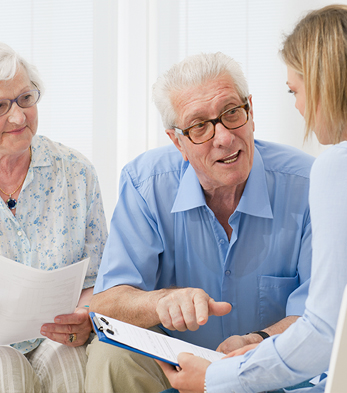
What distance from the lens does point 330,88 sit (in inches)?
33.6

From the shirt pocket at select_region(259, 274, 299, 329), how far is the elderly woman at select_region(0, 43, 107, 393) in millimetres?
563

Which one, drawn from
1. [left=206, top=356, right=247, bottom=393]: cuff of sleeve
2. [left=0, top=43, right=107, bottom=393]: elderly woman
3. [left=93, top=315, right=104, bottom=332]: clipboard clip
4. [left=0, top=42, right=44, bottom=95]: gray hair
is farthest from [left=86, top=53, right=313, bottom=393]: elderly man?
[left=0, top=42, right=44, bottom=95]: gray hair

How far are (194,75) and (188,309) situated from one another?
2.23ft

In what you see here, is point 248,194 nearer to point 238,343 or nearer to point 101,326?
point 238,343

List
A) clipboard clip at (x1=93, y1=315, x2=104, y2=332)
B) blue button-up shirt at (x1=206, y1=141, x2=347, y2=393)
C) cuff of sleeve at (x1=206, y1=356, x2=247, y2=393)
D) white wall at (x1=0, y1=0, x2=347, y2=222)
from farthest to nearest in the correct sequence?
white wall at (x1=0, y1=0, x2=347, y2=222), clipboard clip at (x1=93, y1=315, x2=104, y2=332), cuff of sleeve at (x1=206, y1=356, x2=247, y2=393), blue button-up shirt at (x1=206, y1=141, x2=347, y2=393)

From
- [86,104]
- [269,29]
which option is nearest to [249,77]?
[269,29]

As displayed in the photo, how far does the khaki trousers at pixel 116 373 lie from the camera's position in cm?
115

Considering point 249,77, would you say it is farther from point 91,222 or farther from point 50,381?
point 50,381

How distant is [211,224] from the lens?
1371 mm

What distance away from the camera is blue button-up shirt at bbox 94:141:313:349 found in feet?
4.37

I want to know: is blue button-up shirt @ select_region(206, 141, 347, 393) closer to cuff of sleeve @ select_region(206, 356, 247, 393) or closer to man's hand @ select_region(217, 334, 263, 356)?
cuff of sleeve @ select_region(206, 356, 247, 393)

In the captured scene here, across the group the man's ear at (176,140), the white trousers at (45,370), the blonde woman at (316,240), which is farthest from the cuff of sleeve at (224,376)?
the man's ear at (176,140)

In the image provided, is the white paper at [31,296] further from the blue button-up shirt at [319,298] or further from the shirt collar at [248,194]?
the blue button-up shirt at [319,298]

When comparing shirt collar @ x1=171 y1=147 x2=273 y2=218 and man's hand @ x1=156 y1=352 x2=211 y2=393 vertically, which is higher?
shirt collar @ x1=171 y1=147 x2=273 y2=218
